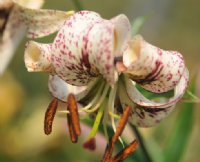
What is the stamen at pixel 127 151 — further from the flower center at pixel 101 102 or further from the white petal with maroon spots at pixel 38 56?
the white petal with maroon spots at pixel 38 56

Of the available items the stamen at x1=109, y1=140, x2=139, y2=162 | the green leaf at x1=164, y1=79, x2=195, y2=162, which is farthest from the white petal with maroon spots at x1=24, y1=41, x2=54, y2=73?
the green leaf at x1=164, y1=79, x2=195, y2=162

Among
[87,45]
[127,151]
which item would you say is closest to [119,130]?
[127,151]

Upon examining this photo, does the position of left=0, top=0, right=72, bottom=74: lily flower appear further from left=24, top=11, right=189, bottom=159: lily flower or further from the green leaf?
the green leaf

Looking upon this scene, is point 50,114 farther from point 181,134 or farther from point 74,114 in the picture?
point 181,134

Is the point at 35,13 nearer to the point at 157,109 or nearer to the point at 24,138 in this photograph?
the point at 157,109

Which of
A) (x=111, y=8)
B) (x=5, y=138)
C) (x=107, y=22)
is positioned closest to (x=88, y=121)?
(x=107, y=22)
